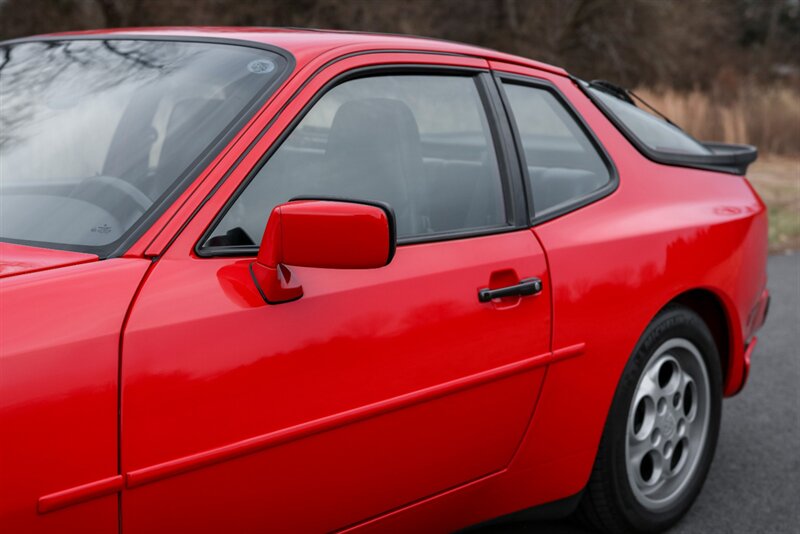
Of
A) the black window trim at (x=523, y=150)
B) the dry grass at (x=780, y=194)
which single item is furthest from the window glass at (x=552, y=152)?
the dry grass at (x=780, y=194)

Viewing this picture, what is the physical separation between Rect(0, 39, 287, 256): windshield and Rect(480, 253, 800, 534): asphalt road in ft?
5.76

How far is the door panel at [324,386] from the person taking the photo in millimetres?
1943

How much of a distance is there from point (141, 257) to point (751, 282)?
2546 millimetres

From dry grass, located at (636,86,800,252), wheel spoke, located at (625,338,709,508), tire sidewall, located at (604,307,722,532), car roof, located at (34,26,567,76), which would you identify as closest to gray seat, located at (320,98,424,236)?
car roof, located at (34,26,567,76)

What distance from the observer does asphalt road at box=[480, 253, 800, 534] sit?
3.47m

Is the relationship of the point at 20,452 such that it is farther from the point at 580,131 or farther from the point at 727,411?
the point at 727,411

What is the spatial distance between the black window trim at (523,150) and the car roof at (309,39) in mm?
111

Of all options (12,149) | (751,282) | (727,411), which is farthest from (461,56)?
(727,411)

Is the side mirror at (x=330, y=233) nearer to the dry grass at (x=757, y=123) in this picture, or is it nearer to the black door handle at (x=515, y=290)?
the black door handle at (x=515, y=290)

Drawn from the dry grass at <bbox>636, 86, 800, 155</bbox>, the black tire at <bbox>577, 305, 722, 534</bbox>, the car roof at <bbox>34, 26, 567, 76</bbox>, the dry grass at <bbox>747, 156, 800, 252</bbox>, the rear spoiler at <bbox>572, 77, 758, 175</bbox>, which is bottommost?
the dry grass at <bbox>747, 156, 800, 252</bbox>

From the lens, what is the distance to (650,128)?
3609 mm

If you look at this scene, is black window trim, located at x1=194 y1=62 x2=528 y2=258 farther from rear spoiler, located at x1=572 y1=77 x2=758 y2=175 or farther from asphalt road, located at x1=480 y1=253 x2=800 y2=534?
asphalt road, located at x1=480 y1=253 x2=800 y2=534

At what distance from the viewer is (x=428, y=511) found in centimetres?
257

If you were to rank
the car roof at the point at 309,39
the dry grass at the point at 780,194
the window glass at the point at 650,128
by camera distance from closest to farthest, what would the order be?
the car roof at the point at 309,39
the window glass at the point at 650,128
the dry grass at the point at 780,194
